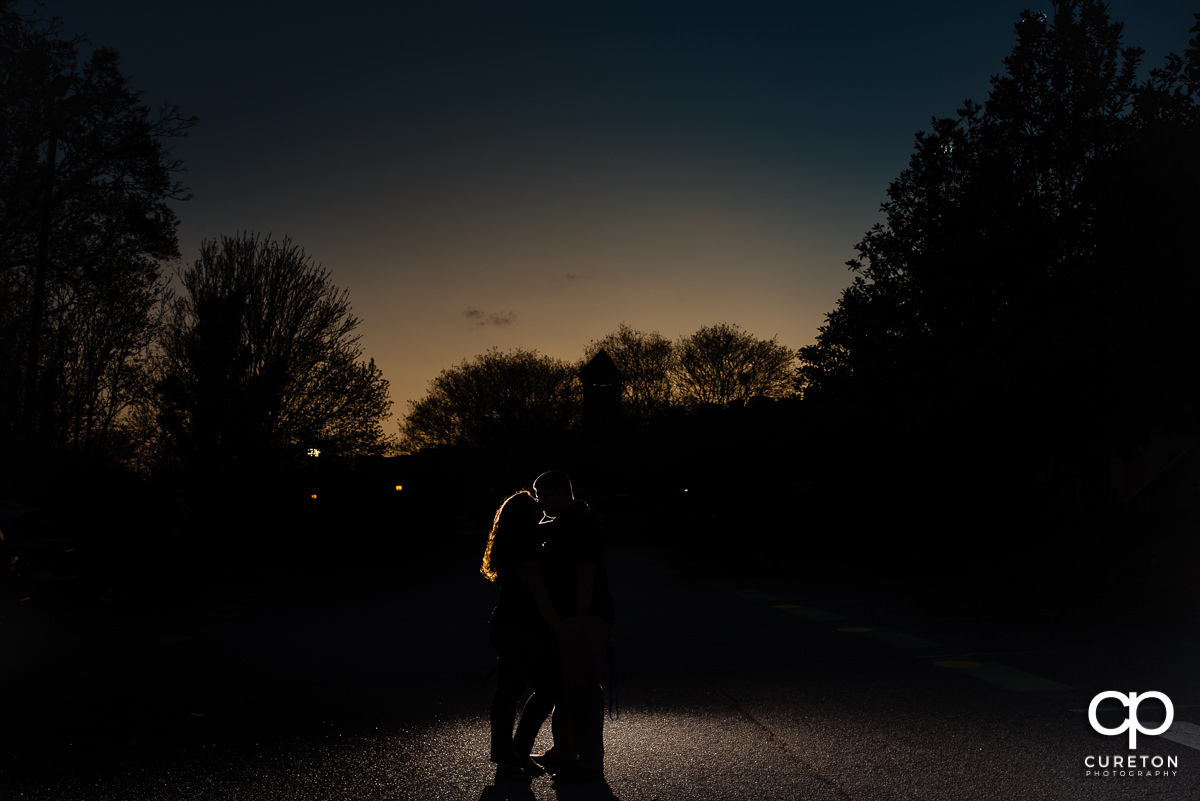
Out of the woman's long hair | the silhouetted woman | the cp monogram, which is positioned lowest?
the cp monogram

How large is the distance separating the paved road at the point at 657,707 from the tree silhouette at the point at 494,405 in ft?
185

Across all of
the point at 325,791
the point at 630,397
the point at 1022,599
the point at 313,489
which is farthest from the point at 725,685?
the point at 630,397

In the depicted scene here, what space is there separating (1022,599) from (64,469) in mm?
23404

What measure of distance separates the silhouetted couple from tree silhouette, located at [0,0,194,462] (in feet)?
61.4

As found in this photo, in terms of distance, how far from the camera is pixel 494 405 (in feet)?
226

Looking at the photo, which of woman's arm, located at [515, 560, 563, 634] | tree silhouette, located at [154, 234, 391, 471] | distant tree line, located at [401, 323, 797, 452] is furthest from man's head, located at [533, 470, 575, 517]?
distant tree line, located at [401, 323, 797, 452]

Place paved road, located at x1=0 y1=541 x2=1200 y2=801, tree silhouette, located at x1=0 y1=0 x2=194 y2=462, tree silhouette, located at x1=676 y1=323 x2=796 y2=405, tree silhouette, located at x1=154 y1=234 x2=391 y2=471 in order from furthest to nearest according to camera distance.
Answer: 1. tree silhouette, located at x1=676 y1=323 x2=796 y2=405
2. tree silhouette, located at x1=154 y1=234 x2=391 y2=471
3. tree silhouette, located at x1=0 y1=0 x2=194 y2=462
4. paved road, located at x1=0 y1=541 x2=1200 y2=801

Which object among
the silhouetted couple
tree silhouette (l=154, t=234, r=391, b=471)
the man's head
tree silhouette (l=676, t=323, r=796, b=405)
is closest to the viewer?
the silhouetted couple

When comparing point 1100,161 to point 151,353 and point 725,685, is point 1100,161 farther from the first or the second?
point 151,353

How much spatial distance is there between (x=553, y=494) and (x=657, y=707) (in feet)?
7.57

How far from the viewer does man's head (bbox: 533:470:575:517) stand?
5.21 meters

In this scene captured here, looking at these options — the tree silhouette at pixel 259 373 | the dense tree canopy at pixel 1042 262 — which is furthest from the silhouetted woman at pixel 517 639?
the tree silhouette at pixel 259 373

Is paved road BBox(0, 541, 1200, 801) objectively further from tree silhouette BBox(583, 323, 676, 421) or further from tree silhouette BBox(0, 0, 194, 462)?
tree silhouette BBox(583, 323, 676, 421)

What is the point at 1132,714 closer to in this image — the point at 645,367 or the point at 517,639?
the point at 517,639
